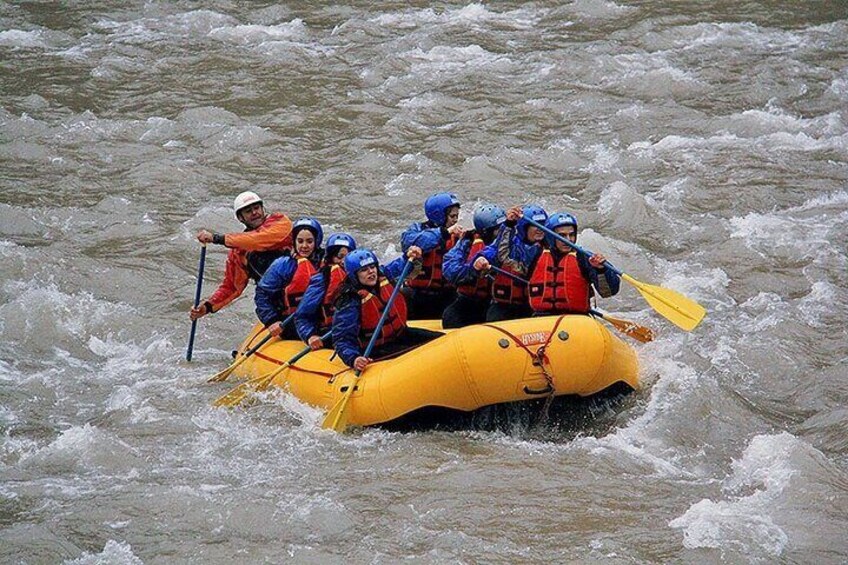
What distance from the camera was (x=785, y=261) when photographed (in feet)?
35.2

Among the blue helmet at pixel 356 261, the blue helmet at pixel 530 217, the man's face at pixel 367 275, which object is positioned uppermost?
the blue helmet at pixel 530 217

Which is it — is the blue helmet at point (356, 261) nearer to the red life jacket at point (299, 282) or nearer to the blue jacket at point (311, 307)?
the blue jacket at point (311, 307)

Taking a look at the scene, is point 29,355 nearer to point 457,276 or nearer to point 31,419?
point 31,419

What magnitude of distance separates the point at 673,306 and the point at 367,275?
77.3 inches

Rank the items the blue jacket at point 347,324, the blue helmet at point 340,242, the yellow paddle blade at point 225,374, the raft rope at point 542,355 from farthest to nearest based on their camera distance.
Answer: the yellow paddle blade at point 225,374
the blue helmet at point 340,242
the blue jacket at point 347,324
the raft rope at point 542,355

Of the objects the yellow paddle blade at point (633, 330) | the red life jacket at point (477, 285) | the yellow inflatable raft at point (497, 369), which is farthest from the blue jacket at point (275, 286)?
the yellow paddle blade at point (633, 330)

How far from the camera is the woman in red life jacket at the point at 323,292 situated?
8211 mm

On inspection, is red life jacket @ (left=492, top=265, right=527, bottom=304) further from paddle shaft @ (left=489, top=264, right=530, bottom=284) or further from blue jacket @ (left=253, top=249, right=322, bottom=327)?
blue jacket @ (left=253, top=249, right=322, bottom=327)

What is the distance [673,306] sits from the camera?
813cm

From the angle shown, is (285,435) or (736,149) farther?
(736,149)

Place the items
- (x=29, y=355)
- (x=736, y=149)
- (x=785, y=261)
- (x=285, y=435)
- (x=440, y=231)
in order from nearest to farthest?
(x=285, y=435), (x=440, y=231), (x=29, y=355), (x=785, y=261), (x=736, y=149)

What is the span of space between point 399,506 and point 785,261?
5.17 m

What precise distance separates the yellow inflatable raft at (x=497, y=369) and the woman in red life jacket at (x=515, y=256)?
0.65m

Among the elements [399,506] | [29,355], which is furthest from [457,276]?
[29,355]
